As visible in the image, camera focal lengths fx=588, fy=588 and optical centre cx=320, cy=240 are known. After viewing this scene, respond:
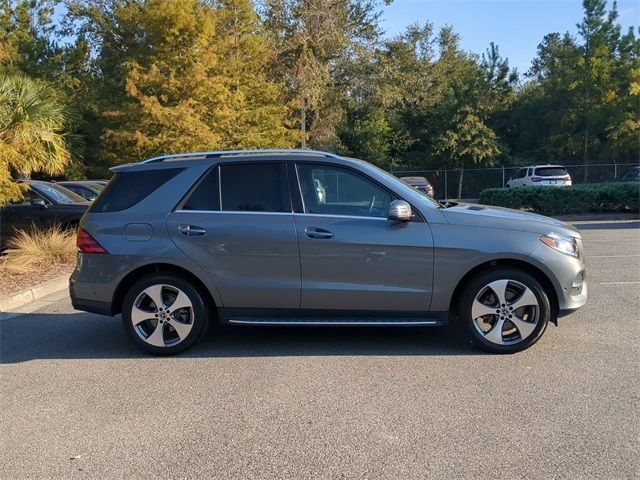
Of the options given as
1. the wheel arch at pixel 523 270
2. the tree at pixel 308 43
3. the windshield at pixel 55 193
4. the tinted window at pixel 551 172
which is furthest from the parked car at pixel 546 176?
the wheel arch at pixel 523 270

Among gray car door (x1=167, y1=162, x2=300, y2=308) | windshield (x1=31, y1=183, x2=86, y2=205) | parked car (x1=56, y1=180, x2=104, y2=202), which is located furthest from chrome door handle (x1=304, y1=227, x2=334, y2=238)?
parked car (x1=56, y1=180, x2=104, y2=202)

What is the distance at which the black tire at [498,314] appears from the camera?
512 centimetres

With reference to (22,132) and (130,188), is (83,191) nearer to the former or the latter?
(22,132)

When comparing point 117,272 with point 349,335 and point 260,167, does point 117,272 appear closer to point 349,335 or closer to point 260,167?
point 260,167

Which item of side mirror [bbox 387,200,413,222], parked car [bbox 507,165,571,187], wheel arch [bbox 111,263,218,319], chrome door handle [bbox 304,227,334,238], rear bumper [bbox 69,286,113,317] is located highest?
parked car [bbox 507,165,571,187]

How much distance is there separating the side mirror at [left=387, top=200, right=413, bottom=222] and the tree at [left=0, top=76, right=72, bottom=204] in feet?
22.3

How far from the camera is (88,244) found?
5.48m

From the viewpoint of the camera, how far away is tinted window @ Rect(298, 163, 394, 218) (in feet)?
17.4

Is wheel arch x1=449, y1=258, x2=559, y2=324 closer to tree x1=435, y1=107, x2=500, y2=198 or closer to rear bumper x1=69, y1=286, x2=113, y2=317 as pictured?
rear bumper x1=69, y1=286, x2=113, y2=317

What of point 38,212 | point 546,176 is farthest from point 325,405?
point 546,176

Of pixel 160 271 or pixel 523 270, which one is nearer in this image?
pixel 523 270

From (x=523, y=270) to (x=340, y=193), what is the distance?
1.77m

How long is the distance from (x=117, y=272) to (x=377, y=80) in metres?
A: 29.1

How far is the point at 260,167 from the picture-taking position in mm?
5492
